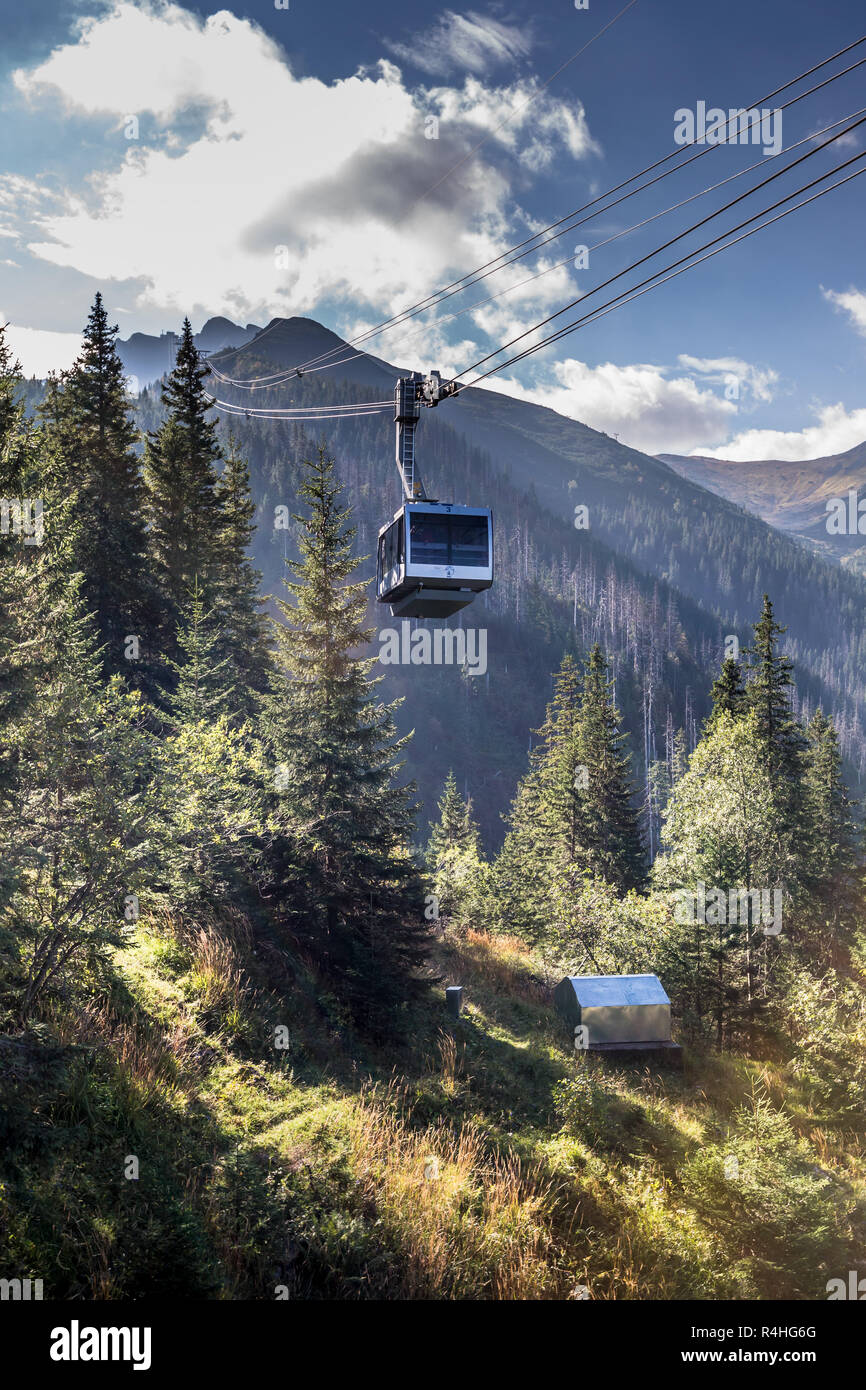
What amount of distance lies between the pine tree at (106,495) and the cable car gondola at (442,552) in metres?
12.2

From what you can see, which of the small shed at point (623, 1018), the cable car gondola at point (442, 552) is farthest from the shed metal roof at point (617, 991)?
the cable car gondola at point (442, 552)

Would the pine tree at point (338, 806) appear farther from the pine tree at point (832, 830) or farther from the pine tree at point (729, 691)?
the pine tree at point (832, 830)

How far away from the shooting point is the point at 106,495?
27.2 m

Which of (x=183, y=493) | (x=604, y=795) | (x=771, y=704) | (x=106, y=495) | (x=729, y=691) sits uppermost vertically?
(x=183, y=493)

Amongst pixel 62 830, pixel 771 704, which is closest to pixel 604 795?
pixel 771 704

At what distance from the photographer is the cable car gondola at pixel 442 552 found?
15375mm

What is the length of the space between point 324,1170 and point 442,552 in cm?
1126

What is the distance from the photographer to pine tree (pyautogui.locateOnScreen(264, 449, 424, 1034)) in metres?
17.2

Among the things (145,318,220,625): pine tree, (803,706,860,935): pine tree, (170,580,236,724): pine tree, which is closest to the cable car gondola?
(170,580,236,724): pine tree

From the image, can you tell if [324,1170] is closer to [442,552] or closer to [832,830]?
[442,552]

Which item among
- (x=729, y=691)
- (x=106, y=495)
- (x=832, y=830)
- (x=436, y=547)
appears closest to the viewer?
(x=436, y=547)

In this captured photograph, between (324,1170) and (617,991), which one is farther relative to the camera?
(617,991)

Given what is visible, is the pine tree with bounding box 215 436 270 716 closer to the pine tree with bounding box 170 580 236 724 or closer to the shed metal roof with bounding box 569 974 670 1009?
the pine tree with bounding box 170 580 236 724

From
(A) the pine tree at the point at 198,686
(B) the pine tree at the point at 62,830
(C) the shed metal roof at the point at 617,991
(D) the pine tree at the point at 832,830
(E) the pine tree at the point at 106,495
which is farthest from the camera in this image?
(D) the pine tree at the point at 832,830
